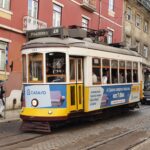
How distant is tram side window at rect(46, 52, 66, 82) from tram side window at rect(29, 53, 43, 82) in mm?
230

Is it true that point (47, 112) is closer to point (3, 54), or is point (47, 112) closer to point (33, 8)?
point (3, 54)

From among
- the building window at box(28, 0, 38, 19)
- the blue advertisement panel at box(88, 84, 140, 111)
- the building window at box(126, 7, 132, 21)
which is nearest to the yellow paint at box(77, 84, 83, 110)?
the blue advertisement panel at box(88, 84, 140, 111)

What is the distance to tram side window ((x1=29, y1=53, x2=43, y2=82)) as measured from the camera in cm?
1360

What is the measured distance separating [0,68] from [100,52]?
720cm

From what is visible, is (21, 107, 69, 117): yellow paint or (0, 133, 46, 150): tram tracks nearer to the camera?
(0, 133, 46, 150): tram tracks

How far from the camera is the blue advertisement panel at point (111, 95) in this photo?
15.0 m

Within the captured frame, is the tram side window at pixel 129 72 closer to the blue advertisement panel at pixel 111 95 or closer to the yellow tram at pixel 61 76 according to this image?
the blue advertisement panel at pixel 111 95

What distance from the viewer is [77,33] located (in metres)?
15.2

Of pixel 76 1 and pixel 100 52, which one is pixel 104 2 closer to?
pixel 76 1

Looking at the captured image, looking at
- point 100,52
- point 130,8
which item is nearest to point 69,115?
point 100,52

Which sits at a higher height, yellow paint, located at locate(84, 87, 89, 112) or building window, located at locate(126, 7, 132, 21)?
building window, located at locate(126, 7, 132, 21)

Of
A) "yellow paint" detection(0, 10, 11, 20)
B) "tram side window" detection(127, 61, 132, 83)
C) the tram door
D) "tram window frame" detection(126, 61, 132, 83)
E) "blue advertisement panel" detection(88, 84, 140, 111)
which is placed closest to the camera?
the tram door

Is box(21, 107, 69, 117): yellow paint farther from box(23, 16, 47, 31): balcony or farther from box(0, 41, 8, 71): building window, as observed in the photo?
box(23, 16, 47, 31): balcony

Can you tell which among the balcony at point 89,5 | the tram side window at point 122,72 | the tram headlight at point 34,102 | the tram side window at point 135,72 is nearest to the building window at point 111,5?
the balcony at point 89,5
